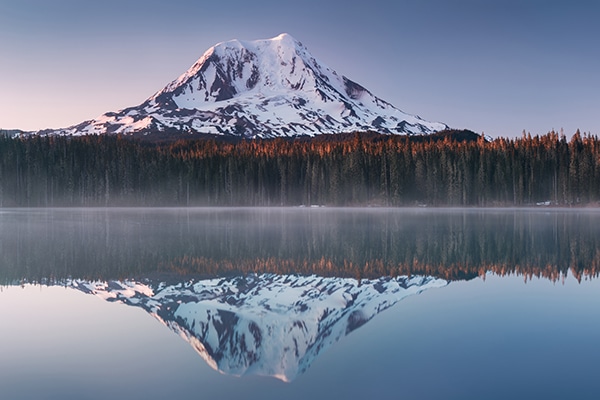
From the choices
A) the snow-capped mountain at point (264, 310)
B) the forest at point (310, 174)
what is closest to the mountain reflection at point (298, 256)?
the snow-capped mountain at point (264, 310)

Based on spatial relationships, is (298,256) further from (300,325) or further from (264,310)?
(300,325)

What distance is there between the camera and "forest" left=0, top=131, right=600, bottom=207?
388 feet

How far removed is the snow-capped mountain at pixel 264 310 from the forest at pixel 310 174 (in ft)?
345

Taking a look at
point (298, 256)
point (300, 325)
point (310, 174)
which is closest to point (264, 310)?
point (300, 325)

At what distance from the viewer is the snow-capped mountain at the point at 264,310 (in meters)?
11.5

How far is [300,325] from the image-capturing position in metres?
13.9

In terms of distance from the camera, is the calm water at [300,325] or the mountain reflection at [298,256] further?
the mountain reflection at [298,256]

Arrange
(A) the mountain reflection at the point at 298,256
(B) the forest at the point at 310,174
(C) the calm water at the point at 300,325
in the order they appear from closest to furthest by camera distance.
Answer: (C) the calm water at the point at 300,325
(A) the mountain reflection at the point at 298,256
(B) the forest at the point at 310,174

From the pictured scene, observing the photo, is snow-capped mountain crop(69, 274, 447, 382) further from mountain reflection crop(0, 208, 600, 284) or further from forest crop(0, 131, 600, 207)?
forest crop(0, 131, 600, 207)

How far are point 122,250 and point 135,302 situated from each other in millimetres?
13552

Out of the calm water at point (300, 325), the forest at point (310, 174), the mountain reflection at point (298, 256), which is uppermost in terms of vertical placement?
the forest at point (310, 174)

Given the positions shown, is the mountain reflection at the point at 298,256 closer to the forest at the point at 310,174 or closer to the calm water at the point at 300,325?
the calm water at the point at 300,325

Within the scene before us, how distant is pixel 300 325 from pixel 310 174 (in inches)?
4898

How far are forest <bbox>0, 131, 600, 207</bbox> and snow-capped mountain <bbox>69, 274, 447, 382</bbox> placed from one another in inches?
4144
